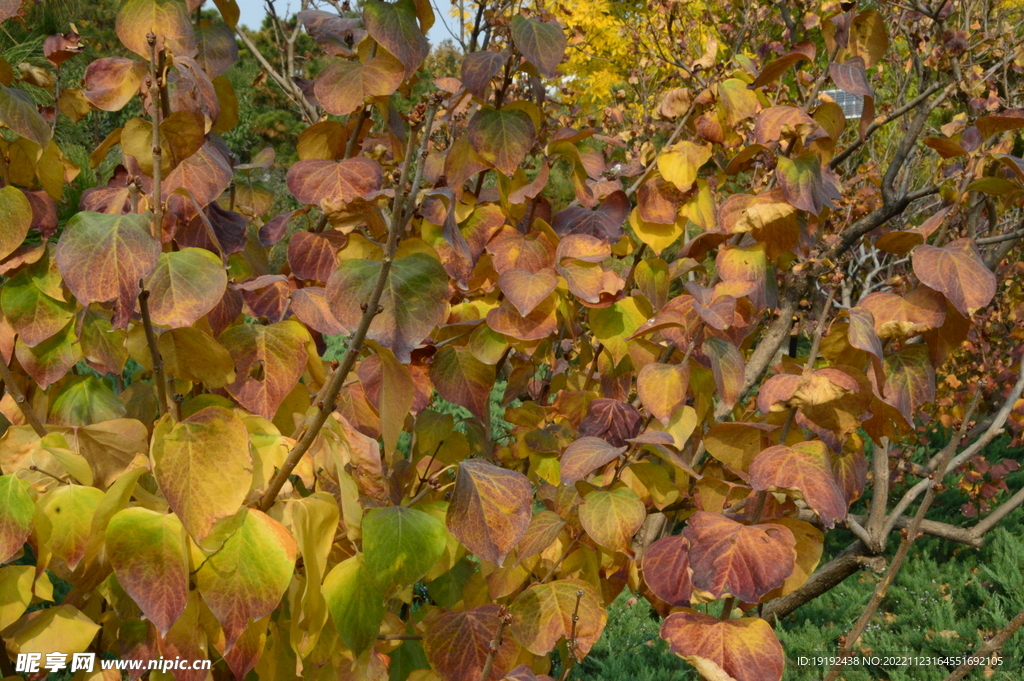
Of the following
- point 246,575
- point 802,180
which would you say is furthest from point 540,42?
point 246,575

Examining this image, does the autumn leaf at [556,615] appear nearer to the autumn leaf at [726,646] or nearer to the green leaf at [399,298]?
the autumn leaf at [726,646]

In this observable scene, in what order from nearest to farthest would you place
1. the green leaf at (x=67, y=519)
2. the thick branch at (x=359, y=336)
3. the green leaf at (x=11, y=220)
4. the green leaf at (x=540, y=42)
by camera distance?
1. the thick branch at (x=359, y=336)
2. the green leaf at (x=67, y=519)
3. the green leaf at (x=11, y=220)
4. the green leaf at (x=540, y=42)

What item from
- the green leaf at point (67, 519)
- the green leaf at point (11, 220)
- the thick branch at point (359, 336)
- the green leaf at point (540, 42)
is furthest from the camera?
the green leaf at point (540, 42)

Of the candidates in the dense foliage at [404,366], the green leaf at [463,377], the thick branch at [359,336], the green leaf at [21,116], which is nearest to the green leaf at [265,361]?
the dense foliage at [404,366]

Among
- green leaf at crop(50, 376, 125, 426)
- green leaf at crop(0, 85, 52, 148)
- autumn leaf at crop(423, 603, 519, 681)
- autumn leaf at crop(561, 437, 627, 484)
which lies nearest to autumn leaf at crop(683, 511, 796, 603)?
autumn leaf at crop(561, 437, 627, 484)

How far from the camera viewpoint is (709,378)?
45.1 inches

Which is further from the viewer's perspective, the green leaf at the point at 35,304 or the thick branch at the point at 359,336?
the green leaf at the point at 35,304

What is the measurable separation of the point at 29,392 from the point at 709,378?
3.33 ft

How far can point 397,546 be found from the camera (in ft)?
2.70

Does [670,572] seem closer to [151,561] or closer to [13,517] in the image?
[151,561]

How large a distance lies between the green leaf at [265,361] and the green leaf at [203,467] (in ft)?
0.49

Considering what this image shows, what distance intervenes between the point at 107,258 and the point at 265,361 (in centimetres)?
24

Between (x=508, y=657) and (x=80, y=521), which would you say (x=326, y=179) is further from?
(x=508, y=657)

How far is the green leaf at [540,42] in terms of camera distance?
103 cm
